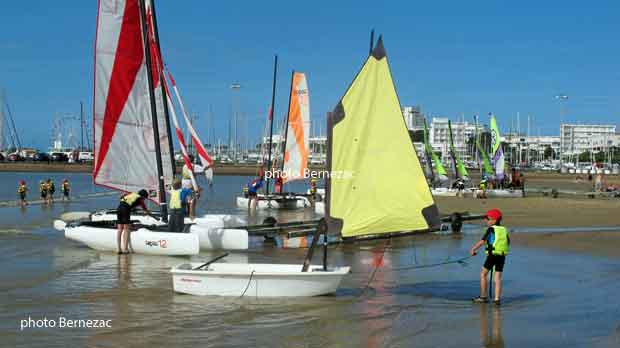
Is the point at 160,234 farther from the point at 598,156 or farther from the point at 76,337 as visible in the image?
the point at 598,156

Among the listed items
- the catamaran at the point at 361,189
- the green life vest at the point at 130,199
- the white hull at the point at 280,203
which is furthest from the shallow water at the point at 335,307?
the white hull at the point at 280,203

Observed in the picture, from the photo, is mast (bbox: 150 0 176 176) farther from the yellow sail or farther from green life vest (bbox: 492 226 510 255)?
green life vest (bbox: 492 226 510 255)

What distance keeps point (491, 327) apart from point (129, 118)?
33.8ft

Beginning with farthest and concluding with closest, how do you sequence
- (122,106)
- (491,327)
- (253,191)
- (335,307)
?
(253,191) < (122,106) < (335,307) < (491,327)

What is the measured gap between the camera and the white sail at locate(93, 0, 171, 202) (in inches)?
624

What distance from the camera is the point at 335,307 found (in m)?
9.77

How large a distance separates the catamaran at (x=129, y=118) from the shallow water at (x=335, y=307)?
2.48ft

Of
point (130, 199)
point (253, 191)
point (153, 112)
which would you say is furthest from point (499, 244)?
point (253, 191)

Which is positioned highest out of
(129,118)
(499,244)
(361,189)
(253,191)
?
(129,118)

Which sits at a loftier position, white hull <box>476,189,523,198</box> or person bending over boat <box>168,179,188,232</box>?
person bending over boat <box>168,179,188,232</box>

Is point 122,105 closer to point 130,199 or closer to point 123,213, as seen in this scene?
point 130,199

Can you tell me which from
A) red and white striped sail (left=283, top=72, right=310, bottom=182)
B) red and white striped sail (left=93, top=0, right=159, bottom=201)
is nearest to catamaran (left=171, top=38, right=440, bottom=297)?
red and white striped sail (left=93, top=0, right=159, bottom=201)

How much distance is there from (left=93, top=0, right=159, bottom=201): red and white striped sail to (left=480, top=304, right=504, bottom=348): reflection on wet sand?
9010mm

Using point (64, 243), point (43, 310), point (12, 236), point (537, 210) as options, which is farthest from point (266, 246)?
point (537, 210)
